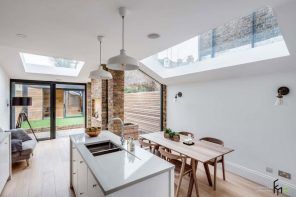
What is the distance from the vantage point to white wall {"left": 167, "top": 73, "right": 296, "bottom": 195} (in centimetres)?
240

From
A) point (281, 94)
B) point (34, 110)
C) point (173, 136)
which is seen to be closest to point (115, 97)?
point (173, 136)

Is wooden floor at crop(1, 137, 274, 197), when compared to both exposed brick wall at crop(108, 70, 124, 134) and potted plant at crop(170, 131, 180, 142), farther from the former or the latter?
exposed brick wall at crop(108, 70, 124, 134)

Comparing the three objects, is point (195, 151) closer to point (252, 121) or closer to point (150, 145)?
point (150, 145)

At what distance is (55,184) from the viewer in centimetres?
263

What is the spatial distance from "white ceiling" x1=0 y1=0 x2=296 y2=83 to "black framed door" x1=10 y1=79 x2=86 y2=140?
2.90 m

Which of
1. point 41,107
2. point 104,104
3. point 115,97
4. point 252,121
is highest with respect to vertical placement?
point 115,97

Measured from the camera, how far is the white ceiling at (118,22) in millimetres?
1509

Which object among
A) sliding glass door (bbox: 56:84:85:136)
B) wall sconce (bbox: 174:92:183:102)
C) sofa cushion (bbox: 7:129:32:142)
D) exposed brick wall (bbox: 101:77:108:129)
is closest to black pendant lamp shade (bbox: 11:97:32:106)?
sofa cushion (bbox: 7:129:32:142)

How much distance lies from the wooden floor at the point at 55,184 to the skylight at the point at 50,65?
2470 millimetres

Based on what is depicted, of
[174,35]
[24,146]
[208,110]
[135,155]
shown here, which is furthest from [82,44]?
[208,110]

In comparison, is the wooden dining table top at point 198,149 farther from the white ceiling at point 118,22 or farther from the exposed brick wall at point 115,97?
the exposed brick wall at point 115,97

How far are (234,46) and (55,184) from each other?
3987 millimetres

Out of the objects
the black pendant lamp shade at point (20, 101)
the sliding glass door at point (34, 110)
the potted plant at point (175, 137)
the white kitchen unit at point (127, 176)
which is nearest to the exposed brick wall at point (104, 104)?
the potted plant at point (175, 137)

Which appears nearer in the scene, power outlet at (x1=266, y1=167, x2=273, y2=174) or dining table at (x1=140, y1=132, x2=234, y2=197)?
dining table at (x1=140, y1=132, x2=234, y2=197)
